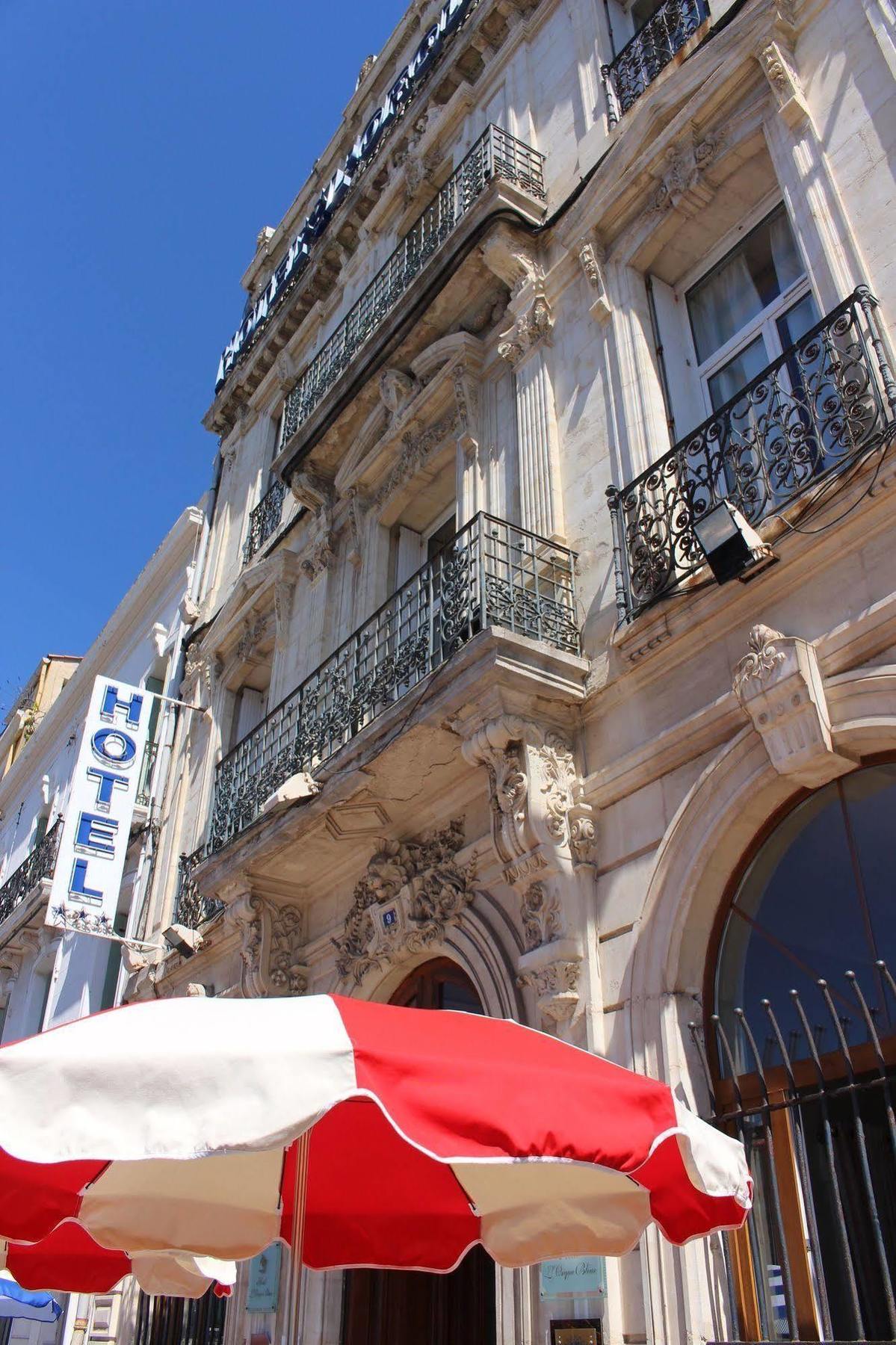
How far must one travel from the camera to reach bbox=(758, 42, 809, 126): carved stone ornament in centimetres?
652

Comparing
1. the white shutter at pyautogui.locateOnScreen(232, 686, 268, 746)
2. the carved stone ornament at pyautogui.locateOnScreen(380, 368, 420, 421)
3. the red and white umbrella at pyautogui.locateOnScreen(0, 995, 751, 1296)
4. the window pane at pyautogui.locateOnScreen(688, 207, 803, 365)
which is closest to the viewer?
the red and white umbrella at pyautogui.locateOnScreen(0, 995, 751, 1296)

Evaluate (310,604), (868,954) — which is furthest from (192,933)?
(868,954)

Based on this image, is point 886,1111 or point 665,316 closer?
point 886,1111

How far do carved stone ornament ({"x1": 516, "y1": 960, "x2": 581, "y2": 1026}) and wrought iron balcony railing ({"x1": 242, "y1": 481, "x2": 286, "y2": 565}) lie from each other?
8.75 m

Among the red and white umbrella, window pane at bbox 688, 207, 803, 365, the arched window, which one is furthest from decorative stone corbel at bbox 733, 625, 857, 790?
window pane at bbox 688, 207, 803, 365

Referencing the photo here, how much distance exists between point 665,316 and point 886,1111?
554 cm

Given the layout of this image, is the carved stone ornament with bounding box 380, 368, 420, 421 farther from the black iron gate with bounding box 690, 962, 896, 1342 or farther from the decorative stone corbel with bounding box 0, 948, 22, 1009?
the decorative stone corbel with bounding box 0, 948, 22, 1009

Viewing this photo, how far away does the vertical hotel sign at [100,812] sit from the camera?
11.3 metres

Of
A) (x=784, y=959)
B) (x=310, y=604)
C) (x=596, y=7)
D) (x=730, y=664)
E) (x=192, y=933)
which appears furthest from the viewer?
(x=310, y=604)

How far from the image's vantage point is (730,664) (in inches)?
221

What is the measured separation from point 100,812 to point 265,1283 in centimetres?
568

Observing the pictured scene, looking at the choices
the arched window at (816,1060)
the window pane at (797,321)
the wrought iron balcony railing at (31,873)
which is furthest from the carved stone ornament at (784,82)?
the wrought iron balcony railing at (31,873)

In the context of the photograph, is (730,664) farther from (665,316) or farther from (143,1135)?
(143,1135)

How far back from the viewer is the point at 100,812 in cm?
1193
